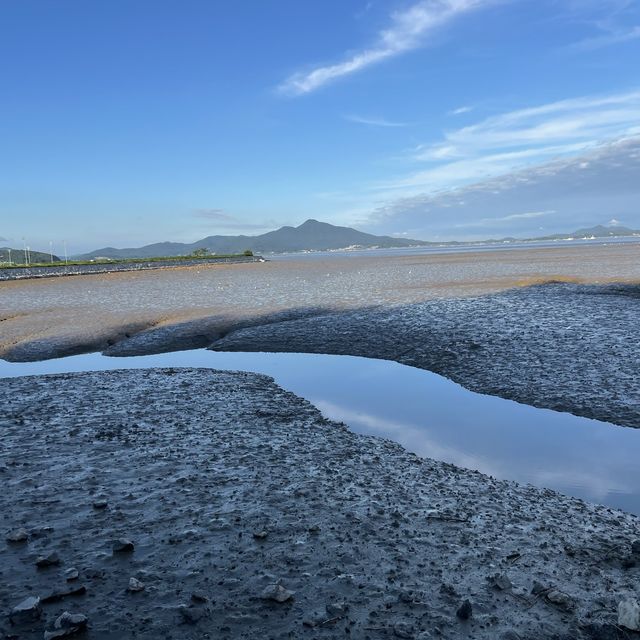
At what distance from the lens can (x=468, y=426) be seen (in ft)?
38.5

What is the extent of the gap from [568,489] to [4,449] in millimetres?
9978

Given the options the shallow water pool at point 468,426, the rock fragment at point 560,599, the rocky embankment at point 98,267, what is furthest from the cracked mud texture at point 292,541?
the rocky embankment at point 98,267

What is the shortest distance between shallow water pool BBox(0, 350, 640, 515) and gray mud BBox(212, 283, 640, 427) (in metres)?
0.74

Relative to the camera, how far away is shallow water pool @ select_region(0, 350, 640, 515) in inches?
357

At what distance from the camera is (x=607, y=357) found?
15398 mm

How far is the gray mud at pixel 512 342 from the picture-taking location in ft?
43.2

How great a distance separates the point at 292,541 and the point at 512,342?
13.3 meters

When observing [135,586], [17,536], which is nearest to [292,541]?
[135,586]

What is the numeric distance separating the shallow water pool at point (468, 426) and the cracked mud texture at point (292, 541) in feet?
2.75

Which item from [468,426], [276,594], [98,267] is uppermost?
[98,267]

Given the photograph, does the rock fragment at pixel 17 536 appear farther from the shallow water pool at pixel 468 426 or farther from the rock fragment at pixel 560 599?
the shallow water pool at pixel 468 426

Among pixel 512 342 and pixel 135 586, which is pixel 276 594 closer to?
pixel 135 586

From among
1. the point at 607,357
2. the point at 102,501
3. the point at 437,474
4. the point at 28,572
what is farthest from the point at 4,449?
the point at 607,357

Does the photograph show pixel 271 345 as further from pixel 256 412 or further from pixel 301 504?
pixel 301 504
